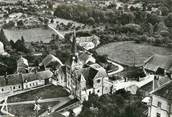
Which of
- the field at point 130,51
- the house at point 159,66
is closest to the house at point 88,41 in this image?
the field at point 130,51

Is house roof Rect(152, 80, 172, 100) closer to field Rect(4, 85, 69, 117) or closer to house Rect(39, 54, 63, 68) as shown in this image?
field Rect(4, 85, 69, 117)

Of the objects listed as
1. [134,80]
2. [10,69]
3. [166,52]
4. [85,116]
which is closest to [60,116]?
[85,116]

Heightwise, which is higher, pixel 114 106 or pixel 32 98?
pixel 114 106

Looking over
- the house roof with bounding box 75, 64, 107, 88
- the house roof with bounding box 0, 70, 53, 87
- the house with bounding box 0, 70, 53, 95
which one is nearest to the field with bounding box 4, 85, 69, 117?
the house with bounding box 0, 70, 53, 95

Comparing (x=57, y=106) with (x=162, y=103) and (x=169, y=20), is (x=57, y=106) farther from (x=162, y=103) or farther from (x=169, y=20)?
(x=169, y=20)

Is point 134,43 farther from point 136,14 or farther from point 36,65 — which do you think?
point 36,65

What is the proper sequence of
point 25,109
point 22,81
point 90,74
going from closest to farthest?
point 25,109, point 90,74, point 22,81

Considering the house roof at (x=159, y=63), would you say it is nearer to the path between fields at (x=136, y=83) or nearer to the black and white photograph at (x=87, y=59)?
the black and white photograph at (x=87, y=59)

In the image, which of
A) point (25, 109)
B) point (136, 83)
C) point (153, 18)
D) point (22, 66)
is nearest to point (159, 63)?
point (136, 83)
